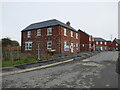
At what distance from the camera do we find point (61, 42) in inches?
692

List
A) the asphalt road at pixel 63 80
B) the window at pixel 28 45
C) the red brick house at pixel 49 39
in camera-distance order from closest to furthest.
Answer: the asphalt road at pixel 63 80 → the red brick house at pixel 49 39 → the window at pixel 28 45

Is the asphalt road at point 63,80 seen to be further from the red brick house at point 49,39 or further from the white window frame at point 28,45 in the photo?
the white window frame at point 28,45

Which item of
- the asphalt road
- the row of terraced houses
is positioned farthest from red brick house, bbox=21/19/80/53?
the asphalt road

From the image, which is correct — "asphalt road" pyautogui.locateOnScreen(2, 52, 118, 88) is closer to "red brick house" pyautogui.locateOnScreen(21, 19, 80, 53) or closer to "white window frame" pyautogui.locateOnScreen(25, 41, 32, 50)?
"red brick house" pyautogui.locateOnScreen(21, 19, 80, 53)

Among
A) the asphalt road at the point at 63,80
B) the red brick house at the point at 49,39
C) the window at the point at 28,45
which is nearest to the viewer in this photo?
the asphalt road at the point at 63,80

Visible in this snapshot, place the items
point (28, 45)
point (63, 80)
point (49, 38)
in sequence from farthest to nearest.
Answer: point (28, 45), point (49, 38), point (63, 80)

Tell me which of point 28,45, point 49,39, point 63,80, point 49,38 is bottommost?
point 63,80

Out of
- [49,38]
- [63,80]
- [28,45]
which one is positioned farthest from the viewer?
[28,45]

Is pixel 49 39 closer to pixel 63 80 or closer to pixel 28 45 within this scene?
pixel 28 45

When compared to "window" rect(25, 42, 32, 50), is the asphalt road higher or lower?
lower

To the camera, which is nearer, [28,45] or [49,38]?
[49,38]

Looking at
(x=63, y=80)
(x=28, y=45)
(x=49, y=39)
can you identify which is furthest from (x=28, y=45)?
(x=63, y=80)

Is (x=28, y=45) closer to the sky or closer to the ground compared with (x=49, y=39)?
closer to the ground

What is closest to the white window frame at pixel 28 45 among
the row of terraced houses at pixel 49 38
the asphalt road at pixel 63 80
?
the row of terraced houses at pixel 49 38
